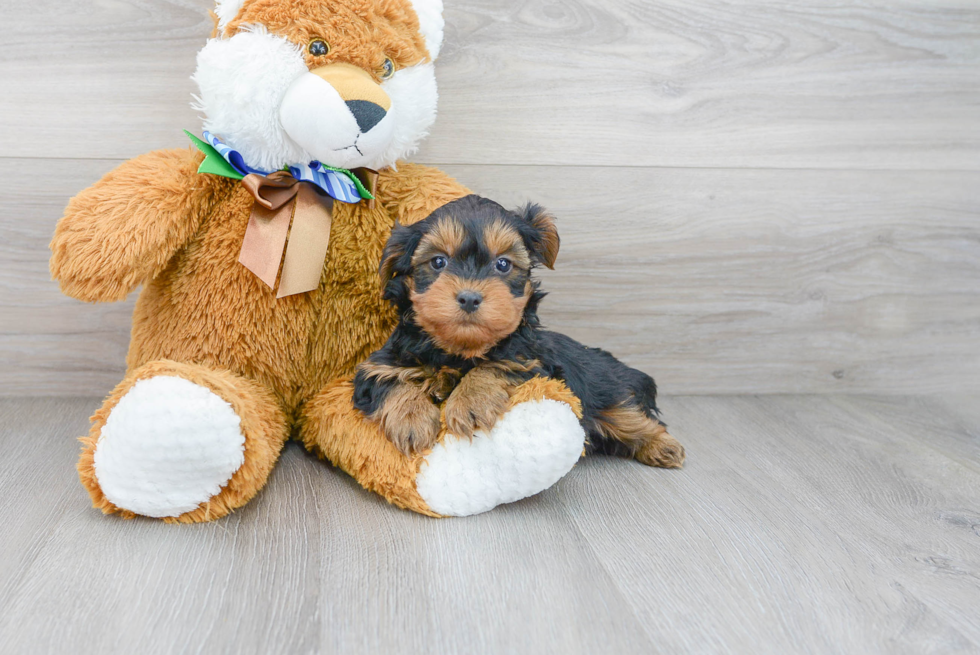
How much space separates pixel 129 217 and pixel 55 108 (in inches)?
22.2

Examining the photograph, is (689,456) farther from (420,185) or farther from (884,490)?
(420,185)

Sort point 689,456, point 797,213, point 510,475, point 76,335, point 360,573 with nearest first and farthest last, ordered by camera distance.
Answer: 1. point 360,573
2. point 510,475
3. point 689,456
4. point 76,335
5. point 797,213

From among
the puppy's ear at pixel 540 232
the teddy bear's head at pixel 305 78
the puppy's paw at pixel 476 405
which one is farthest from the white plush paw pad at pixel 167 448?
the puppy's ear at pixel 540 232

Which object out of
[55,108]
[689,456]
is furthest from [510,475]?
[55,108]

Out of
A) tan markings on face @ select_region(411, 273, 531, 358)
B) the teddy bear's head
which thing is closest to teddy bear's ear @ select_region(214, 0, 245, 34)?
the teddy bear's head

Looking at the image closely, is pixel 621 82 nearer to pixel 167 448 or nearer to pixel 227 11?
pixel 227 11

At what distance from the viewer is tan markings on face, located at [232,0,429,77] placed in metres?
1.25

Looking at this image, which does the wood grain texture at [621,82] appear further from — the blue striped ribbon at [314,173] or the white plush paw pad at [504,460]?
the white plush paw pad at [504,460]

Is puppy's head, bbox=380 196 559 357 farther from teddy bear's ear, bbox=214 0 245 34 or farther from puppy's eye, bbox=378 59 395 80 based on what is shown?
teddy bear's ear, bbox=214 0 245 34

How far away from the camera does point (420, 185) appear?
1.45m

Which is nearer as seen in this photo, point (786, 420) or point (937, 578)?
point (937, 578)

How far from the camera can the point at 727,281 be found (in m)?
1.91

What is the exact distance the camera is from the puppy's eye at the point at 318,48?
1.26 metres

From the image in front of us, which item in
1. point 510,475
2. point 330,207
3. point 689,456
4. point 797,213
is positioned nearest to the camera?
point 510,475
